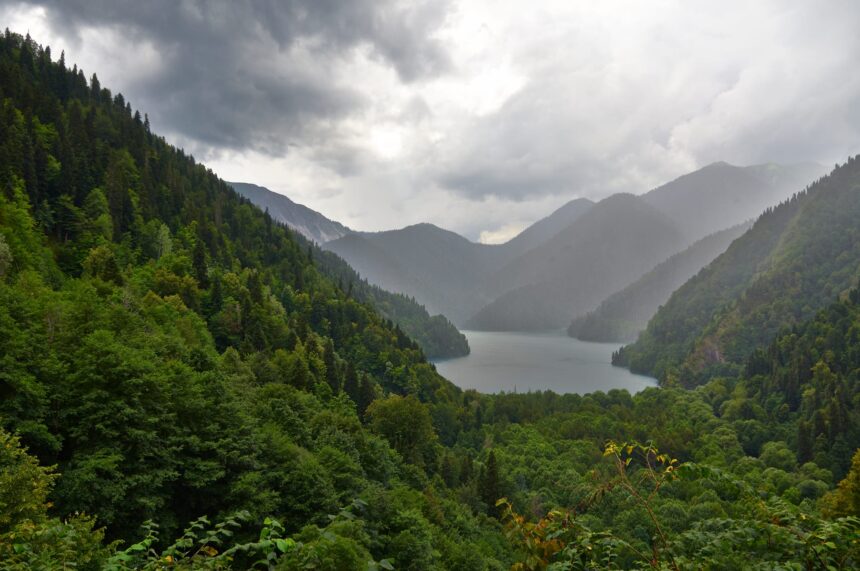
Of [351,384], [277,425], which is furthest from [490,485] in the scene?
[277,425]

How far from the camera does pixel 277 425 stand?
100 ft

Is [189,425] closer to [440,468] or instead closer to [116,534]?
[116,534]

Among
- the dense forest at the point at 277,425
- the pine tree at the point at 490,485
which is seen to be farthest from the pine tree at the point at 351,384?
the pine tree at the point at 490,485

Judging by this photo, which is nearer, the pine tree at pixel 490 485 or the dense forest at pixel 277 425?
the dense forest at pixel 277 425

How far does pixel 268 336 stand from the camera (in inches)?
2507

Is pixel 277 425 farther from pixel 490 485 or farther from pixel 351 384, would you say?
pixel 351 384

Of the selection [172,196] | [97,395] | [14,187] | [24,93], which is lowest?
[97,395]

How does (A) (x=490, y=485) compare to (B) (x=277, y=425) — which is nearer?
(B) (x=277, y=425)

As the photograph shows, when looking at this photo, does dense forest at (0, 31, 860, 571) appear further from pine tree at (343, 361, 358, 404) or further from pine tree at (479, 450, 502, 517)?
pine tree at (343, 361, 358, 404)

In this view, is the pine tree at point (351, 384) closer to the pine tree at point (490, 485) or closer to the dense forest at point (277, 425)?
the dense forest at point (277, 425)

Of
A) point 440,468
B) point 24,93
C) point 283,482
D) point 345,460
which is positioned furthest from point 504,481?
point 24,93

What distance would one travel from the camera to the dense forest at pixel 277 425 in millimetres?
6316

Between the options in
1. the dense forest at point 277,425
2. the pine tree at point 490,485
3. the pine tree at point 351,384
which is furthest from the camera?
the pine tree at point 351,384

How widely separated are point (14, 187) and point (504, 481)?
6399 centimetres
